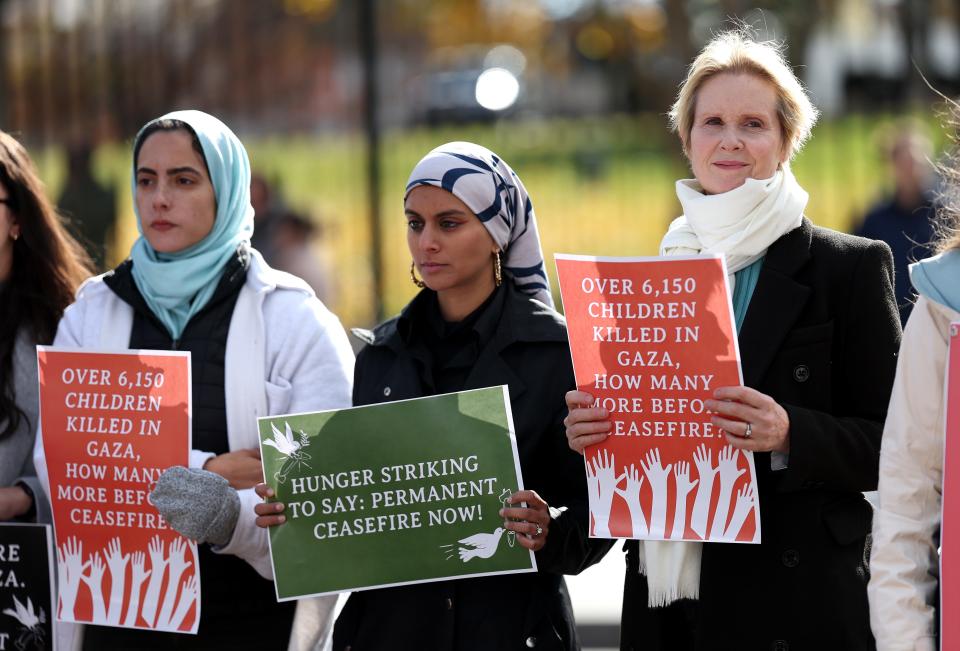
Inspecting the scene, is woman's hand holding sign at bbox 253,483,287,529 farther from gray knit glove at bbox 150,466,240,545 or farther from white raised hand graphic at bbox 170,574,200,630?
white raised hand graphic at bbox 170,574,200,630

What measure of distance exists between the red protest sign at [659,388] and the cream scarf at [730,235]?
0.13 metres

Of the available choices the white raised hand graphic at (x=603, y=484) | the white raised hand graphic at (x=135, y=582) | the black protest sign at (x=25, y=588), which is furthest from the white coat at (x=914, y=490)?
the black protest sign at (x=25, y=588)

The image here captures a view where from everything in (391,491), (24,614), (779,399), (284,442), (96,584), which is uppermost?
(779,399)

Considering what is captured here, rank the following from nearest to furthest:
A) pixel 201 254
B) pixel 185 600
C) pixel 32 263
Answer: pixel 185 600, pixel 201 254, pixel 32 263

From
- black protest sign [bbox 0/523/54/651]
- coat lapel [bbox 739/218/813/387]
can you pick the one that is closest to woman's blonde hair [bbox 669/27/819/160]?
coat lapel [bbox 739/218/813/387]

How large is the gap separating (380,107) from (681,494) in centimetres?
693

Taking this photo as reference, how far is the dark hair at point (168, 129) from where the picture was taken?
375cm

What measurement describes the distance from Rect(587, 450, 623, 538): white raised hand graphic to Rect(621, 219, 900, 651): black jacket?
0.81ft

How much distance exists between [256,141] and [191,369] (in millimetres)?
6408

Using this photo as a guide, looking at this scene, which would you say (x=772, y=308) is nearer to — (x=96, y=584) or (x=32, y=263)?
(x=96, y=584)

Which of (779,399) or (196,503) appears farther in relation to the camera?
(196,503)

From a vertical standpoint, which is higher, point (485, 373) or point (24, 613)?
point (485, 373)

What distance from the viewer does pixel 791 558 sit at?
3098 mm

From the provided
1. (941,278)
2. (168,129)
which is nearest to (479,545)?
(941,278)
